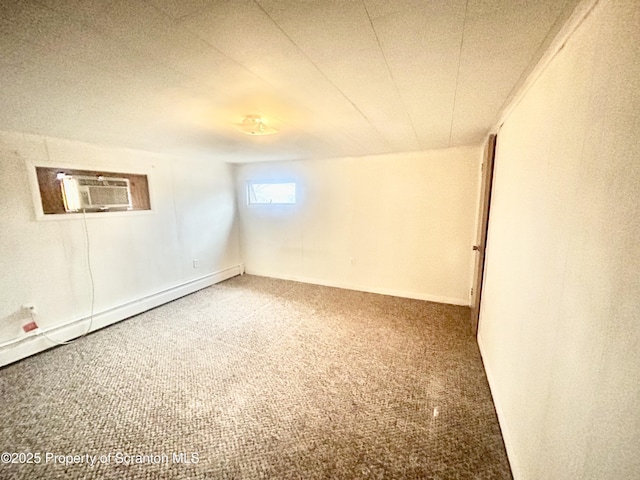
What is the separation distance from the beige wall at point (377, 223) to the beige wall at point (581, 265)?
1.83m

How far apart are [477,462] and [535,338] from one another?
785 millimetres

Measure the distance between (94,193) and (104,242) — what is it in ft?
1.79

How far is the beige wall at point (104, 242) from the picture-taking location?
225 centimetres

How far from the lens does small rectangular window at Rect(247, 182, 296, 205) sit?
428 cm

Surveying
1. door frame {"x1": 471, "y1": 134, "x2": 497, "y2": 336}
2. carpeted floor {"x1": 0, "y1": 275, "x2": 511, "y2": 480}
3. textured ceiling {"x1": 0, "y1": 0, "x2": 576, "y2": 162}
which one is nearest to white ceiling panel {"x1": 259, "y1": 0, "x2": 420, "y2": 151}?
textured ceiling {"x1": 0, "y1": 0, "x2": 576, "y2": 162}

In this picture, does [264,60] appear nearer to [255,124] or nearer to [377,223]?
[255,124]

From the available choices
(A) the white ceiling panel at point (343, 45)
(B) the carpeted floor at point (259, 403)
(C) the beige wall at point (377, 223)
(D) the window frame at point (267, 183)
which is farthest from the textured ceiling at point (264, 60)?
(D) the window frame at point (267, 183)

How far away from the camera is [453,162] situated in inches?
125

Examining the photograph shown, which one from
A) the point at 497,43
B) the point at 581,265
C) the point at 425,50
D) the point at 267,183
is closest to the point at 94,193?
the point at 267,183

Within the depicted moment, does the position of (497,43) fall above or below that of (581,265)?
above

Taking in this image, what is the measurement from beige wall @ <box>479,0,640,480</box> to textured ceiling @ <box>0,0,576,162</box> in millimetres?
239

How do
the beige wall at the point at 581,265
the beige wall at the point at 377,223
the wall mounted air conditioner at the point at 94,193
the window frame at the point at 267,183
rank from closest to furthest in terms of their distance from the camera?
the beige wall at the point at 581,265 < the wall mounted air conditioner at the point at 94,193 < the beige wall at the point at 377,223 < the window frame at the point at 267,183

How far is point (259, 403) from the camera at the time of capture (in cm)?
180

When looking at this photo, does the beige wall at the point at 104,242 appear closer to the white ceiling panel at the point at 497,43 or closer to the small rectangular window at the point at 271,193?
the small rectangular window at the point at 271,193
